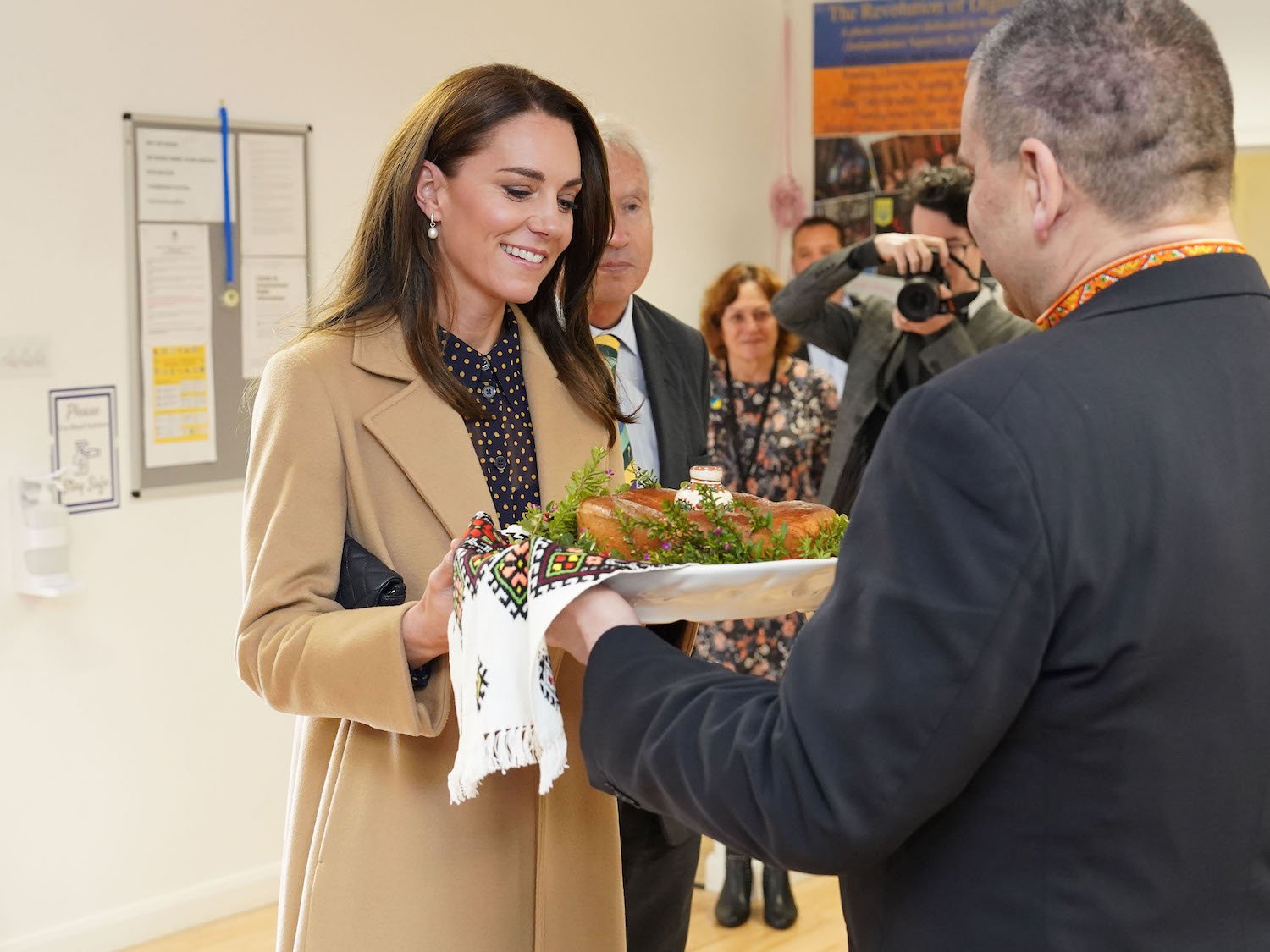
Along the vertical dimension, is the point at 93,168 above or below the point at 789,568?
above

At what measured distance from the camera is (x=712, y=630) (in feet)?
13.1

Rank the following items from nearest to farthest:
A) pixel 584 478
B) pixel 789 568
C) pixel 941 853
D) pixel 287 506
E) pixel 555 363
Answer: pixel 941 853 < pixel 789 568 < pixel 584 478 < pixel 287 506 < pixel 555 363

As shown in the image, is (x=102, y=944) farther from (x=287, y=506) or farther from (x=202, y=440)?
(x=287, y=506)

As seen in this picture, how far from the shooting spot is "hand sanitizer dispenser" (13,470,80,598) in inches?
133

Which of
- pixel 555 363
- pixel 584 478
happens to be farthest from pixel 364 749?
pixel 555 363

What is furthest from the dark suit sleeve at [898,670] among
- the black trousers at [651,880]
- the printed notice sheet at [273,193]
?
the printed notice sheet at [273,193]

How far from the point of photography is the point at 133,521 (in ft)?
12.0

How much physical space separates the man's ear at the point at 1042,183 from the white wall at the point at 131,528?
2.21 m

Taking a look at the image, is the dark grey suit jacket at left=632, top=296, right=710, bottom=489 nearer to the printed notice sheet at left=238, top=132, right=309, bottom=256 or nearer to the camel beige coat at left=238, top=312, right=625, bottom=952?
the camel beige coat at left=238, top=312, right=625, bottom=952

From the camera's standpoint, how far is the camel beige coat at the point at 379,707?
1.61m

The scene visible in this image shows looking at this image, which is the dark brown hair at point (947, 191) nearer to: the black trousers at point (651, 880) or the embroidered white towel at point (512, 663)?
the black trousers at point (651, 880)

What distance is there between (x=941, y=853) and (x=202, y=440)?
10.2 ft

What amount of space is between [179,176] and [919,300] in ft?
6.56

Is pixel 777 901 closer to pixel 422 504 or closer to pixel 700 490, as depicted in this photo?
pixel 422 504
